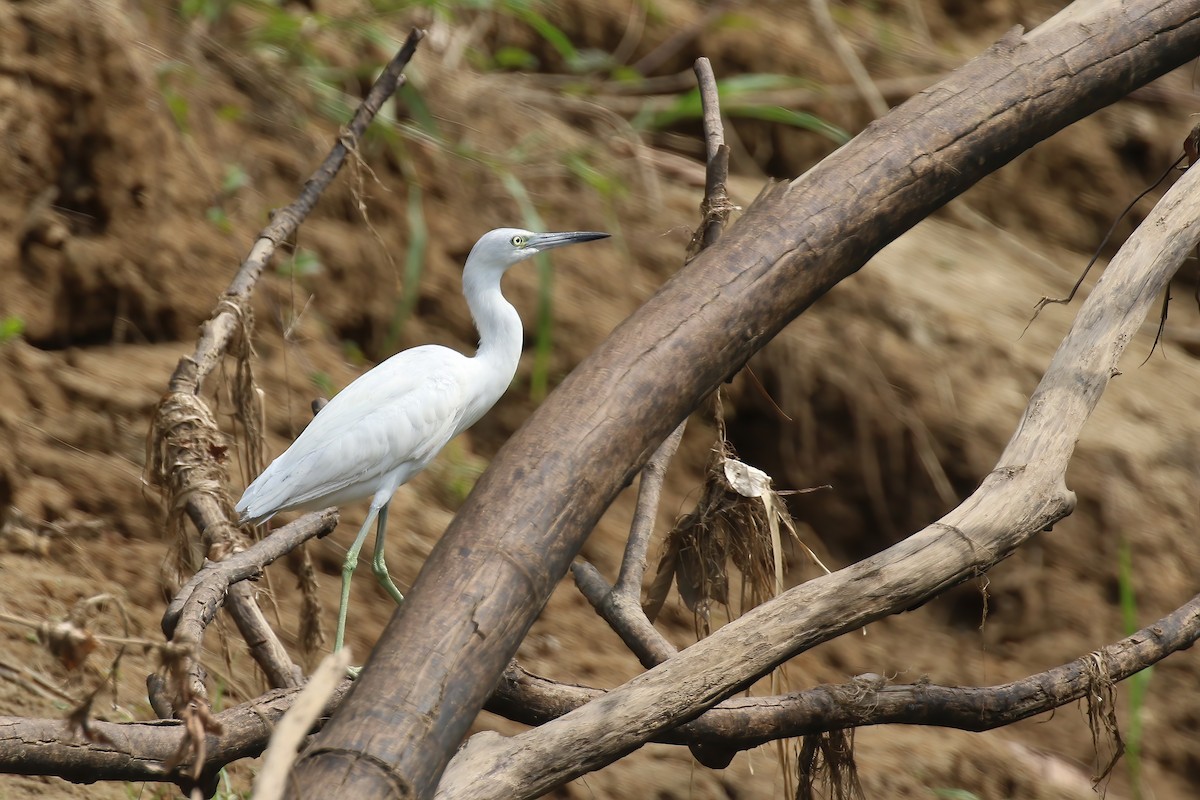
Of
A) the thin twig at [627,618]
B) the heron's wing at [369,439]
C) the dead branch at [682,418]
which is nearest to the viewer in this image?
the dead branch at [682,418]

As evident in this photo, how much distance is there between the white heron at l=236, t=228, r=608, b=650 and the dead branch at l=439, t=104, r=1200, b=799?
2.14 ft

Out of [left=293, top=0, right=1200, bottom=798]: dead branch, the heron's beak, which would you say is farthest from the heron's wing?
[left=293, top=0, right=1200, bottom=798]: dead branch

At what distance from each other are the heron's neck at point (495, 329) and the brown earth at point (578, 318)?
35 centimetres

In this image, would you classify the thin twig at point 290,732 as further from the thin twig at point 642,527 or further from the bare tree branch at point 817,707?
the thin twig at point 642,527

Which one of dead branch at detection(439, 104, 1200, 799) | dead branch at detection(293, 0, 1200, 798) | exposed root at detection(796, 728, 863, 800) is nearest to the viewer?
dead branch at detection(293, 0, 1200, 798)

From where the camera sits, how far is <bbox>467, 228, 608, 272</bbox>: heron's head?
226 cm

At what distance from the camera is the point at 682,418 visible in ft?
5.38

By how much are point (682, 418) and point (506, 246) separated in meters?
0.76

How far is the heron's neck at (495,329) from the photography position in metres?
2.20

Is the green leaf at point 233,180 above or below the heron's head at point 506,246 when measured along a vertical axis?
above

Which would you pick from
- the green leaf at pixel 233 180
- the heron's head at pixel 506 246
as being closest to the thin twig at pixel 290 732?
the heron's head at pixel 506 246

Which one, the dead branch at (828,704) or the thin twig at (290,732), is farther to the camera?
the dead branch at (828,704)

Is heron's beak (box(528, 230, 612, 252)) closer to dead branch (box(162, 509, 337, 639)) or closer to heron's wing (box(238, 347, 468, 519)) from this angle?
heron's wing (box(238, 347, 468, 519))

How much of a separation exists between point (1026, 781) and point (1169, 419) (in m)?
1.64
